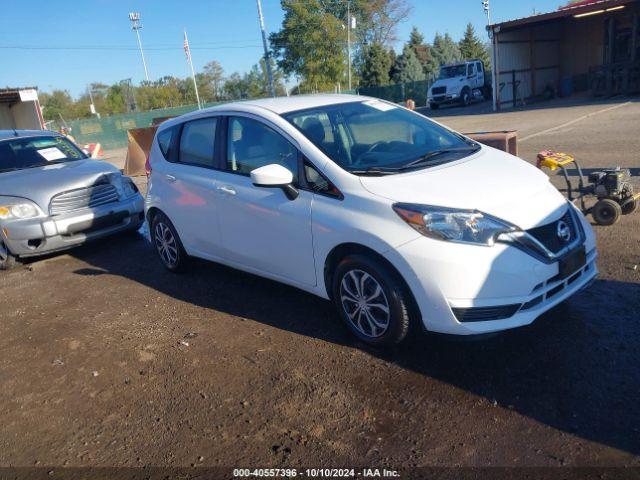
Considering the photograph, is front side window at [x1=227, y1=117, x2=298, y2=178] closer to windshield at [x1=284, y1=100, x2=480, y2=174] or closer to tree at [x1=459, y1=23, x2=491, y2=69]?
windshield at [x1=284, y1=100, x2=480, y2=174]

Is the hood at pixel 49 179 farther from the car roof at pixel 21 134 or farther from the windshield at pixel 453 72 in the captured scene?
the windshield at pixel 453 72


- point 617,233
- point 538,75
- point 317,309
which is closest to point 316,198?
point 317,309

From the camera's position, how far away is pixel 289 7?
59.1 metres

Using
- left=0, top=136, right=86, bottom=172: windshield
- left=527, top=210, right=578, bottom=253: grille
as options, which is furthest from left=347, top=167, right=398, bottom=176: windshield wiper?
left=0, top=136, right=86, bottom=172: windshield

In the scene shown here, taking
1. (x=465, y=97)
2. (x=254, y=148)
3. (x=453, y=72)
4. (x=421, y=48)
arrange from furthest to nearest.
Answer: (x=421, y=48), (x=453, y=72), (x=465, y=97), (x=254, y=148)

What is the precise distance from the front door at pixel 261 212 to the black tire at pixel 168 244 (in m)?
0.98

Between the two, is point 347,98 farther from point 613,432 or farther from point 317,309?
point 613,432

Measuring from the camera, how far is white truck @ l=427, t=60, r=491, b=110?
103ft

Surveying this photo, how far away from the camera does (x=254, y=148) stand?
447cm

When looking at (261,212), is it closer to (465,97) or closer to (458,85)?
(458,85)

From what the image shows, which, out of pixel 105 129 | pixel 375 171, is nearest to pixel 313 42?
pixel 105 129

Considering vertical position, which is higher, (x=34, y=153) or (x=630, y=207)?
(x=34, y=153)

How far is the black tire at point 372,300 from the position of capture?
3.45m

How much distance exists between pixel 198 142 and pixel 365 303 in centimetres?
248
